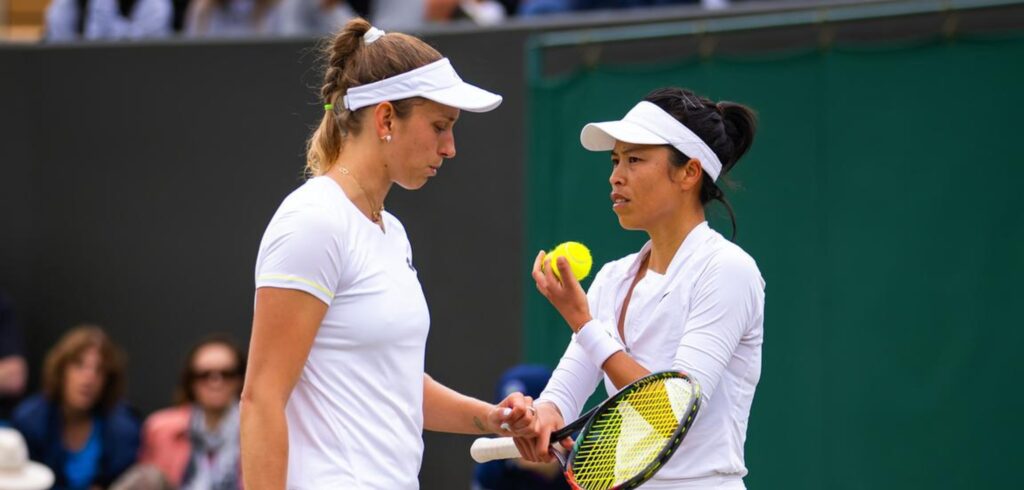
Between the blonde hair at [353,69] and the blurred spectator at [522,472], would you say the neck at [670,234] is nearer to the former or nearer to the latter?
the blonde hair at [353,69]

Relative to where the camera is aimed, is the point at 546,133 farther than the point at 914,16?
Yes

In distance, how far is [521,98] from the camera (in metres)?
7.14

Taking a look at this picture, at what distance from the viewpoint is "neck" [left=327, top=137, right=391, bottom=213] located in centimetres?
312

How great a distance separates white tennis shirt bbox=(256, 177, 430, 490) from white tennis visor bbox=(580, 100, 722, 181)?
0.71 m

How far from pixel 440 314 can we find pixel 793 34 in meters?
2.30

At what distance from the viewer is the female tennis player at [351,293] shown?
2.90 meters

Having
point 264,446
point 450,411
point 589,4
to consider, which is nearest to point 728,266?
point 450,411

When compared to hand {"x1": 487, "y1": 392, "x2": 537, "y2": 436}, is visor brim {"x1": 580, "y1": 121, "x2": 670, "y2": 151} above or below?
above

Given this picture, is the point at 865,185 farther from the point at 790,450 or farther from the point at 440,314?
the point at 440,314

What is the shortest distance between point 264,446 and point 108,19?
632 cm

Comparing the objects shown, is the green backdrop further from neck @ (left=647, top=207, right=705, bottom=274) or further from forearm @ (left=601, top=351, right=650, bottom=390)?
forearm @ (left=601, top=351, right=650, bottom=390)

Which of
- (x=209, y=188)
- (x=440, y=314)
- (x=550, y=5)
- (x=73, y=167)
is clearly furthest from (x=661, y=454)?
(x=73, y=167)

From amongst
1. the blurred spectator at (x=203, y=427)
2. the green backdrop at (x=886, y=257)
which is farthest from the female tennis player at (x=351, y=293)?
the blurred spectator at (x=203, y=427)

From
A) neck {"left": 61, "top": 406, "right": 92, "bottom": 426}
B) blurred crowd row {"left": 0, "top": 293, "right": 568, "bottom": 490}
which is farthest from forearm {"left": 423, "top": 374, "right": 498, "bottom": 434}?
neck {"left": 61, "top": 406, "right": 92, "bottom": 426}
